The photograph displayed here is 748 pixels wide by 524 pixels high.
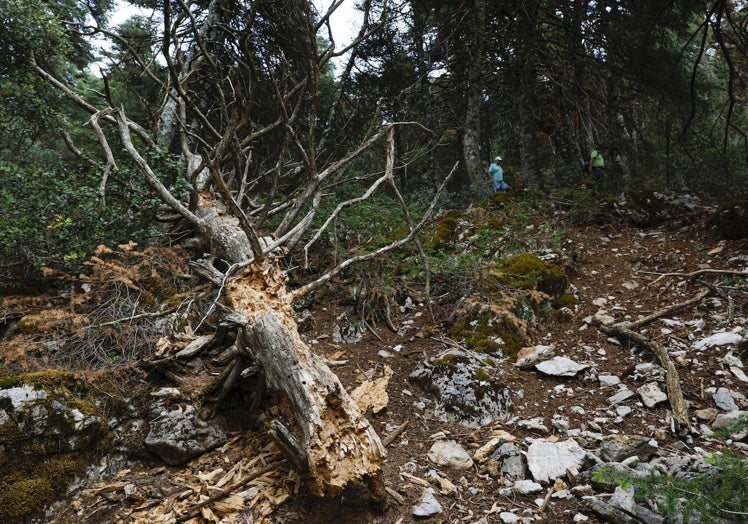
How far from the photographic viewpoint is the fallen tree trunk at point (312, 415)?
2.36m

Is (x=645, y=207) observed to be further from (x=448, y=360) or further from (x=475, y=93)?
(x=448, y=360)

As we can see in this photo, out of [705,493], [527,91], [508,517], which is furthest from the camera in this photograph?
[527,91]

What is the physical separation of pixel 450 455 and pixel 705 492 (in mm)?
1519

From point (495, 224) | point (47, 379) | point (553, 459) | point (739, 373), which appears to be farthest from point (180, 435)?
point (495, 224)

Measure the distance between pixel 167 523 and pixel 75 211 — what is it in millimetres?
4069

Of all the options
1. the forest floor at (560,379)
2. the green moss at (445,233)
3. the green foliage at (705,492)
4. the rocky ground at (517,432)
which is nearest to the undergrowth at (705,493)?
the green foliage at (705,492)

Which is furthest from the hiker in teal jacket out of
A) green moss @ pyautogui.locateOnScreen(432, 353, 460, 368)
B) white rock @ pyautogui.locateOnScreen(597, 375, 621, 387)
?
green moss @ pyautogui.locateOnScreen(432, 353, 460, 368)

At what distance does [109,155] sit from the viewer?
15.3ft

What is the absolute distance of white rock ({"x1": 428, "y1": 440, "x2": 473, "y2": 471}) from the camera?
2814mm

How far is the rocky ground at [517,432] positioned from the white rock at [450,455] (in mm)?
12

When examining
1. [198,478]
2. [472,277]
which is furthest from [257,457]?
[472,277]

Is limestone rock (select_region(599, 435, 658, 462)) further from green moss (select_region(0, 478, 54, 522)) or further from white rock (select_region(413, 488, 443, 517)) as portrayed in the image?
green moss (select_region(0, 478, 54, 522))

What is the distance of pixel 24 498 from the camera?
2486mm

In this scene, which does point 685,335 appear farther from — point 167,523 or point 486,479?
point 167,523
